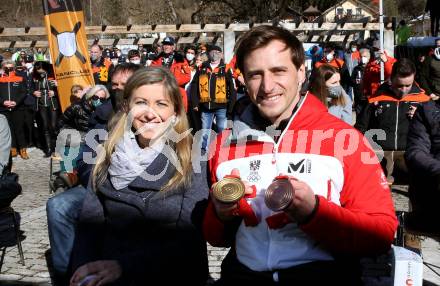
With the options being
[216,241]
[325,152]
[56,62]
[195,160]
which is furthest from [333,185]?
[56,62]

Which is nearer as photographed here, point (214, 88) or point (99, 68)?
point (214, 88)

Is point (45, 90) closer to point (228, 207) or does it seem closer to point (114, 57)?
point (114, 57)

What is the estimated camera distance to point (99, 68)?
12.7 m

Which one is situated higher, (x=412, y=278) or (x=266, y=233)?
(x=266, y=233)

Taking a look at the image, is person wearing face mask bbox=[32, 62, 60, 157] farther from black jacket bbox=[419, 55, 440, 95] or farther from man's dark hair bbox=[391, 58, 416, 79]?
black jacket bbox=[419, 55, 440, 95]

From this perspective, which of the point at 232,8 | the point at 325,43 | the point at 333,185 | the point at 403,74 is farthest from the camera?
the point at 232,8

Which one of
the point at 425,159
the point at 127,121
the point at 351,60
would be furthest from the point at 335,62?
the point at 127,121

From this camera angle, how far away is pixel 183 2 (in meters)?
38.6

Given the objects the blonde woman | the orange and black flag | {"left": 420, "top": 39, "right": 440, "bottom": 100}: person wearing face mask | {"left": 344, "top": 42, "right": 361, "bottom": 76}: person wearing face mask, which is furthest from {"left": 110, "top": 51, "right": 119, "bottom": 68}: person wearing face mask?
the blonde woman

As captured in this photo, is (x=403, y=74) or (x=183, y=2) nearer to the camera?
(x=403, y=74)

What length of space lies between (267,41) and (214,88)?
901 cm

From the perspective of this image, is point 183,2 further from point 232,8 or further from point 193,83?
point 193,83

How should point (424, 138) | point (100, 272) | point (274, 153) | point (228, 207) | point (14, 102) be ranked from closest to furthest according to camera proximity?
point (228, 207), point (274, 153), point (100, 272), point (424, 138), point (14, 102)

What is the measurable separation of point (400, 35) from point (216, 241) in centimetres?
2260
